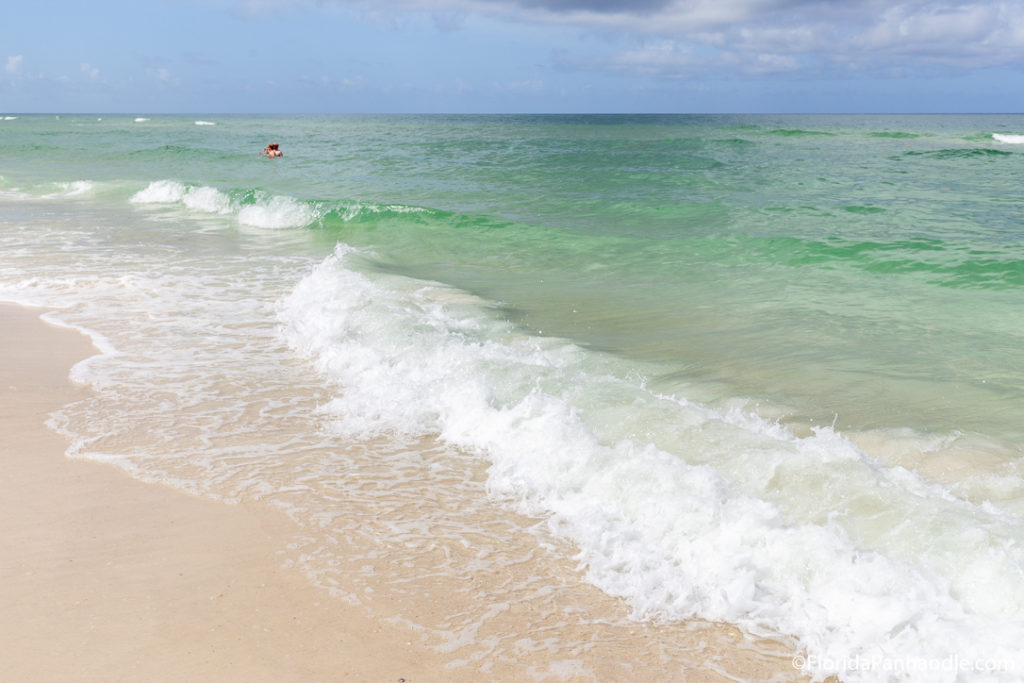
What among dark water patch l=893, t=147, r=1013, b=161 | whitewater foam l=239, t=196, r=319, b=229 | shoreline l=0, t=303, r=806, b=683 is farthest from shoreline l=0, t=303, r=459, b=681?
dark water patch l=893, t=147, r=1013, b=161

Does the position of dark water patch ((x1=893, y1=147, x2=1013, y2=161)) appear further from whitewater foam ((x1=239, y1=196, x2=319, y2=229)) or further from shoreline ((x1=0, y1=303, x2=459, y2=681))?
shoreline ((x1=0, y1=303, x2=459, y2=681))

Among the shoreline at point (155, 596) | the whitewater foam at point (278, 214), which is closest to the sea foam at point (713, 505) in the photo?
the shoreline at point (155, 596)

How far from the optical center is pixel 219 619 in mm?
Result: 2990

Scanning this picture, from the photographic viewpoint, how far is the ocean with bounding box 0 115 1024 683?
3.11 m

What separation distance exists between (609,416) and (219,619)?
262cm

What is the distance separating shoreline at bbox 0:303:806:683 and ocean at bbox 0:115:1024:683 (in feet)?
0.21

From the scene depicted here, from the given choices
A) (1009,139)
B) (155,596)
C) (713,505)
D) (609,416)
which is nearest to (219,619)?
(155,596)

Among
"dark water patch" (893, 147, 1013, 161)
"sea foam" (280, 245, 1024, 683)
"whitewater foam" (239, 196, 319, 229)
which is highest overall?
"dark water patch" (893, 147, 1013, 161)

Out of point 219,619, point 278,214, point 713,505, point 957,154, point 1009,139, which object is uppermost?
point 1009,139

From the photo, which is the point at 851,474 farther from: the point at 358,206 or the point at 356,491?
the point at 358,206

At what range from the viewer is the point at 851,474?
12.8 ft

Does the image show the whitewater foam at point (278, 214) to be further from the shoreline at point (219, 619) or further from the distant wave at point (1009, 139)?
the distant wave at point (1009, 139)

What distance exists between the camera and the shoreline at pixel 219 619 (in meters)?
2.73

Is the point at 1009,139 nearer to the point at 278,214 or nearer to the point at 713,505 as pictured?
the point at 278,214
